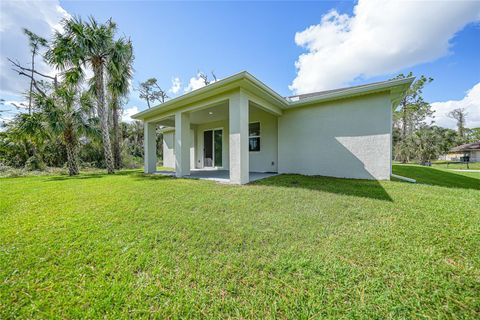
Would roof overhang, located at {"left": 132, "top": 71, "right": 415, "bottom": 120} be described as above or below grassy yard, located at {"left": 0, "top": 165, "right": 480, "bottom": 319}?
above

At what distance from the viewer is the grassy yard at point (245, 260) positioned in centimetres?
154

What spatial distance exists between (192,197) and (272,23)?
894 centimetres

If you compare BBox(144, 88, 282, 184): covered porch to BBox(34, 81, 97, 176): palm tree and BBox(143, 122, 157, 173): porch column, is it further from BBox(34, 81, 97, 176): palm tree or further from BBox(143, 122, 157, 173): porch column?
BBox(34, 81, 97, 176): palm tree

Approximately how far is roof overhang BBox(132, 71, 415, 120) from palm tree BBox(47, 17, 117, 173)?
12.9 ft

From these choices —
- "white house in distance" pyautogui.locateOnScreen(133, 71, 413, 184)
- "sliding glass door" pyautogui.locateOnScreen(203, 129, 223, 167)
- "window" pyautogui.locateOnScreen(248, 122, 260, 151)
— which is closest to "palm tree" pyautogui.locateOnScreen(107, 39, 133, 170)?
"white house in distance" pyautogui.locateOnScreen(133, 71, 413, 184)

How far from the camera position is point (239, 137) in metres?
5.42

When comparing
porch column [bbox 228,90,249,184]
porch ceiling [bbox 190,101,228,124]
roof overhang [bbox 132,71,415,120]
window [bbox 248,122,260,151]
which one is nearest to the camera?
roof overhang [bbox 132,71,415,120]

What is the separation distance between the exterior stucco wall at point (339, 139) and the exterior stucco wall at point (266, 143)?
1.31 feet

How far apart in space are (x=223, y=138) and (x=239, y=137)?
4.78 metres

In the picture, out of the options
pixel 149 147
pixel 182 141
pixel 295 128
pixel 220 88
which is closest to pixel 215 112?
pixel 182 141

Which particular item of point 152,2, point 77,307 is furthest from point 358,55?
point 77,307

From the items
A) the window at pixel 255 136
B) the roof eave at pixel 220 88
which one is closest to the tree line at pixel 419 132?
the window at pixel 255 136

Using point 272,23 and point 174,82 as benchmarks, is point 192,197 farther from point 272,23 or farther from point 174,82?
point 174,82

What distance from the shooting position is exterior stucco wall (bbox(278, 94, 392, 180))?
5844 millimetres
